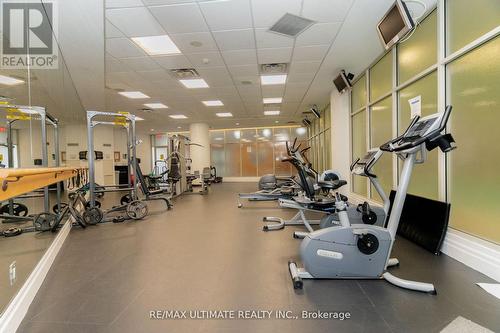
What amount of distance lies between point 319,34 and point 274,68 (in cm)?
161

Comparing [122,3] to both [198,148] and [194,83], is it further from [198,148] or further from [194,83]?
[198,148]

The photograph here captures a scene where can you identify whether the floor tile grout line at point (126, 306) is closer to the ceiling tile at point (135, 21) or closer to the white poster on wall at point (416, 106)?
the ceiling tile at point (135, 21)

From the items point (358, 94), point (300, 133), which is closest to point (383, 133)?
point (358, 94)

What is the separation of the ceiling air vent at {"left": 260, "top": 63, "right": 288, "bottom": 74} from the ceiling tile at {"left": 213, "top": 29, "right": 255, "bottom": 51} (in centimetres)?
101

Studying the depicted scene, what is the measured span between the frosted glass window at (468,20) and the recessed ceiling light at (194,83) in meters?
4.92

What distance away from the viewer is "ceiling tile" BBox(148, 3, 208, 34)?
3.23 meters

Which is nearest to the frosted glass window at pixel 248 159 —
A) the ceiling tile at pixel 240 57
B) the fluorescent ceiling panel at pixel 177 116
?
the fluorescent ceiling panel at pixel 177 116

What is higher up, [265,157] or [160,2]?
[160,2]

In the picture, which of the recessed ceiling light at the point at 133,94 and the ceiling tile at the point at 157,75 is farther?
the recessed ceiling light at the point at 133,94

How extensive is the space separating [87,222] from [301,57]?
515cm

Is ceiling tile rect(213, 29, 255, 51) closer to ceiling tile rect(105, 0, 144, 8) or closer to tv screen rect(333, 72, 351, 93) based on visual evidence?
ceiling tile rect(105, 0, 144, 8)

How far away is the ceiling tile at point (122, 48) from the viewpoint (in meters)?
4.09

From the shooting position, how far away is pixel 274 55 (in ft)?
15.7

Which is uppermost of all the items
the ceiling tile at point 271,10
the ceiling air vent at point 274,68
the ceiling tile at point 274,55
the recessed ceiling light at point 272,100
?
the recessed ceiling light at point 272,100
